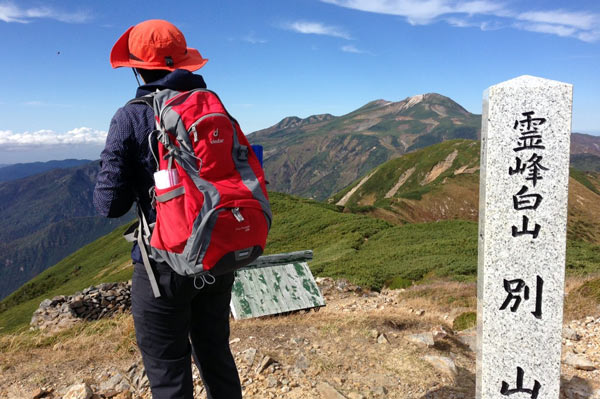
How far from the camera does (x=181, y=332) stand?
2.79 meters

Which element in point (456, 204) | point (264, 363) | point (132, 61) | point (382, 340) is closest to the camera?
point (132, 61)

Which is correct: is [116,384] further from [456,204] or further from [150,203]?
[456,204]

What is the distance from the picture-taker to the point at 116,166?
2.53 m

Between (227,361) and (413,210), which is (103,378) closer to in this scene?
(227,361)

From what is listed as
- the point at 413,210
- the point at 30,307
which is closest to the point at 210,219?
the point at 413,210

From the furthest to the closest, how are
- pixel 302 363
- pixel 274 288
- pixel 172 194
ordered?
1. pixel 274 288
2. pixel 302 363
3. pixel 172 194

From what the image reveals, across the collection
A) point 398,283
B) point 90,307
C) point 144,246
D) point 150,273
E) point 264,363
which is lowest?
point 90,307

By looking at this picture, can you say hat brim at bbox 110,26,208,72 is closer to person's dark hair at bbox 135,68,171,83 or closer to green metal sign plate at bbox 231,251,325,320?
person's dark hair at bbox 135,68,171,83

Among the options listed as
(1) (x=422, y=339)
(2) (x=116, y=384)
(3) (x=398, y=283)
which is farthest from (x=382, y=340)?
(3) (x=398, y=283)

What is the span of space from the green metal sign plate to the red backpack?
240 inches

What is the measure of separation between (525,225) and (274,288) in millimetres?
6608

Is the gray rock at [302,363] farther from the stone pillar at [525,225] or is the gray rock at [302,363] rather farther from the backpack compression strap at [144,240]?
the backpack compression strap at [144,240]

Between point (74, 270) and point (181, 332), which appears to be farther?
point (74, 270)

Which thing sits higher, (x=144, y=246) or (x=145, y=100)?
(x=145, y=100)
